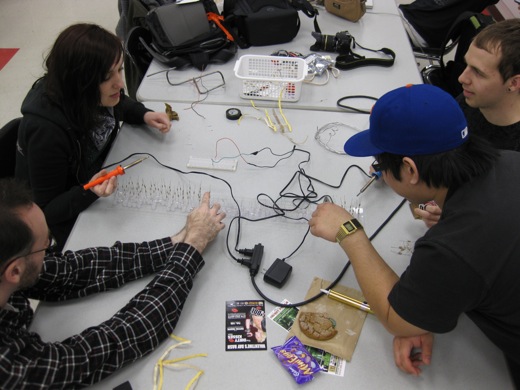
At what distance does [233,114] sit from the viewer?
1.75m

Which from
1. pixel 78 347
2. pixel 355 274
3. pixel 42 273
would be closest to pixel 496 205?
pixel 355 274

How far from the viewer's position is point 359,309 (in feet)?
3.69

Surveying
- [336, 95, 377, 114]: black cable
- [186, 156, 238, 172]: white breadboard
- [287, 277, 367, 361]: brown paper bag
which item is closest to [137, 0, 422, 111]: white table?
[336, 95, 377, 114]: black cable

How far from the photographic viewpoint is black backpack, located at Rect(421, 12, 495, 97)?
6.65 ft

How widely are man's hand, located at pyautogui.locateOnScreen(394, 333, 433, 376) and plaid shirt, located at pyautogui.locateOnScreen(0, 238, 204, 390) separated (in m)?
0.58

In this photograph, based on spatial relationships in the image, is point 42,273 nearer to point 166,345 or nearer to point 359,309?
point 166,345

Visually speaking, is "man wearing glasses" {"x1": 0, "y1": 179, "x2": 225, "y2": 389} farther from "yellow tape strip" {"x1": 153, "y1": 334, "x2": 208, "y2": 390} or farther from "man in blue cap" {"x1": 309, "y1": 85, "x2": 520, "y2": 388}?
"man in blue cap" {"x1": 309, "y1": 85, "x2": 520, "y2": 388}

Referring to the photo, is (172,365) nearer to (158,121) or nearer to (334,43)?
→ (158,121)

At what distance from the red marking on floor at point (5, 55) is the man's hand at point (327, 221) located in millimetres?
3401

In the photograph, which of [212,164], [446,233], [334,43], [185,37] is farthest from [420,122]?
[185,37]

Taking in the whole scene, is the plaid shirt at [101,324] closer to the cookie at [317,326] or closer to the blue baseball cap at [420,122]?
the cookie at [317,326]

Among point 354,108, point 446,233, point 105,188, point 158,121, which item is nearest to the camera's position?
point 446,233

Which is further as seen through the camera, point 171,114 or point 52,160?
point 171,114

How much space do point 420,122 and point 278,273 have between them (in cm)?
57
